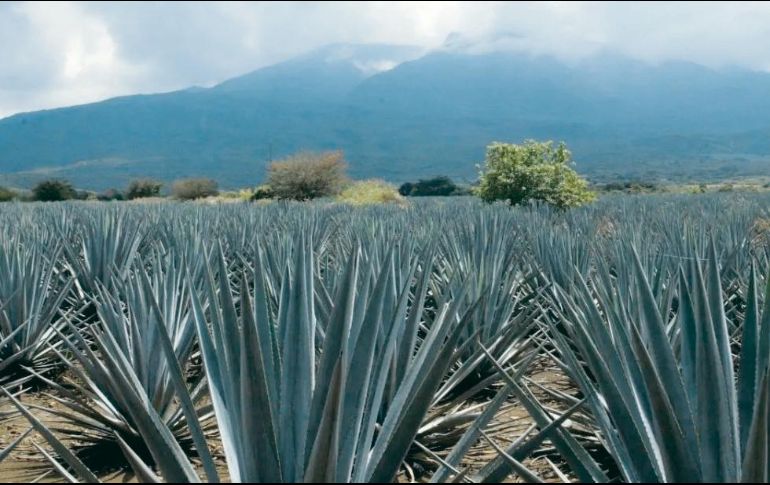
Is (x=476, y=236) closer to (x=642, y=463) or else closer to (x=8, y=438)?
(x=8, y=438)

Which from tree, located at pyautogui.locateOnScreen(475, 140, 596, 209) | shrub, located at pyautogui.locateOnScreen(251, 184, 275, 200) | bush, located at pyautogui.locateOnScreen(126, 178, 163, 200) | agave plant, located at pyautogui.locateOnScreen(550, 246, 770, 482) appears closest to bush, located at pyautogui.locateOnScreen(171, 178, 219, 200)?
bush, located at pyautogui.locateOnScreen(126, 178, 163, 200)

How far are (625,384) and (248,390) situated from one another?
37.9 inches

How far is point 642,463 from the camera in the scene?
1479 mm

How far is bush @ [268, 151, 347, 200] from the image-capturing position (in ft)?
96.7

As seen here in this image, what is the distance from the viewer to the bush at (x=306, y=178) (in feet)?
96.7

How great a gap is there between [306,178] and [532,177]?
53.8 ft

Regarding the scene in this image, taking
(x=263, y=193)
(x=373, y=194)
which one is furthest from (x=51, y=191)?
(x=373, y=194)

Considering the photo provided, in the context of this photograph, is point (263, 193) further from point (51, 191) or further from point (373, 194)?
point (51, 191)

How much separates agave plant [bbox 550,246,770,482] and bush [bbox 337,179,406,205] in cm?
1891

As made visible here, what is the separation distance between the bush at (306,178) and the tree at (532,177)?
1468 centimetres

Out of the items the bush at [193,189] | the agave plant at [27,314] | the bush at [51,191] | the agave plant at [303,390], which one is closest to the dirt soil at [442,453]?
the agave plant at [27,314]

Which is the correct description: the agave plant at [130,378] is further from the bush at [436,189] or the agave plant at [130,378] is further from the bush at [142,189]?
the bush at [436,189]

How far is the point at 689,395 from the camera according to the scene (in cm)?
177

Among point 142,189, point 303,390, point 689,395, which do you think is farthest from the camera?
point 142,189
